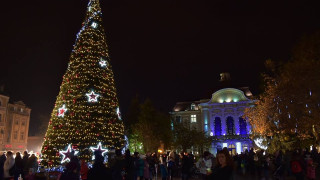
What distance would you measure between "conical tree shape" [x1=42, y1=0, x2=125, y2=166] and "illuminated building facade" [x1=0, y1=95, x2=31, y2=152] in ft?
118

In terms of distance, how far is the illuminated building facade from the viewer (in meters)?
47.8

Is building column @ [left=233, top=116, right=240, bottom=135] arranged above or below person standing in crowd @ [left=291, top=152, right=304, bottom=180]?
above

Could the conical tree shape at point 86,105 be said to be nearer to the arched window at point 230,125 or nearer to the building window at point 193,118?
the arched window at point 230,125

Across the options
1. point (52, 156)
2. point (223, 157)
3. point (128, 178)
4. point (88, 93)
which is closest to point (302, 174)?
point (128, 178)

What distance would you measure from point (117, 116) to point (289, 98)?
11.8m

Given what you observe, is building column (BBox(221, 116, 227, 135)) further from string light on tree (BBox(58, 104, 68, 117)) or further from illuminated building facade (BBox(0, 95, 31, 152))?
string light on tree (BBox(58, 104, 68, 117))

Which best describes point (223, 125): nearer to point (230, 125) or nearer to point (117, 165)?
point (230, 125)

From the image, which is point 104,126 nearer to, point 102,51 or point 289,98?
point 102,51

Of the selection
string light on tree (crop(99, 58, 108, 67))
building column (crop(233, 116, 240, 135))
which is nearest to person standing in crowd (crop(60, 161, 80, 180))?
string light on tree (crop(99, 58, 108, 67))

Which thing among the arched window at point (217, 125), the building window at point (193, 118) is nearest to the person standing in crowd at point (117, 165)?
the arched window at point (217, 125)

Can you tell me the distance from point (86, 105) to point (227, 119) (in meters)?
43.3

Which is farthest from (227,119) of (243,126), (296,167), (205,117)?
(296,167)

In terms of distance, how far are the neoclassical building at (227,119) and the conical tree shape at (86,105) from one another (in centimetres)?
3750

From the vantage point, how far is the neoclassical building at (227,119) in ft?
177
